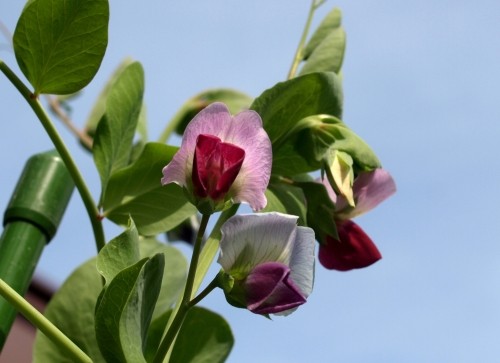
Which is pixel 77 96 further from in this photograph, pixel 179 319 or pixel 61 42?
A: pixel 179 319

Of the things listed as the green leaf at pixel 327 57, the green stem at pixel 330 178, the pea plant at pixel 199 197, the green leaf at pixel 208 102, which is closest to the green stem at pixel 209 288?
the pea plant at pixel 199 197

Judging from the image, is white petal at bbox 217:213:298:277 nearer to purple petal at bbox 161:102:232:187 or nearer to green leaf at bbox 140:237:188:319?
purple petal at bbox 161:102:232:187

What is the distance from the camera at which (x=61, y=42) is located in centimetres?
54

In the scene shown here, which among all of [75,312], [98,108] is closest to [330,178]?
[75,312]

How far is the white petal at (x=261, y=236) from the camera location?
0.43 meters

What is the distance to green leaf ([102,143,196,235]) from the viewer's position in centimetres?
62

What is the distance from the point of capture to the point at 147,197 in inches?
25.3

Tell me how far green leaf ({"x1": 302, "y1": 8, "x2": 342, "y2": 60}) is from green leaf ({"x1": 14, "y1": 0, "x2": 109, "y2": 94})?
0.27 metres

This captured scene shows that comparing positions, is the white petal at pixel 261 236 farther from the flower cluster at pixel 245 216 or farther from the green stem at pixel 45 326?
the green stem at pixel 45 326

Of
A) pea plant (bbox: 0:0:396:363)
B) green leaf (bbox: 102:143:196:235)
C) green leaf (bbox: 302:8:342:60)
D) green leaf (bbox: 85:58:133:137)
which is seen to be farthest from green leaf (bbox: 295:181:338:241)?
green leaf (bbox: 85:58:133:137)

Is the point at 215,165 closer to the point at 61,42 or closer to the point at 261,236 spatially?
the point at 261,236

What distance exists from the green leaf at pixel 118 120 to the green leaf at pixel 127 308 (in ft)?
0.62

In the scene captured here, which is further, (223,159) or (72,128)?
(72,128)

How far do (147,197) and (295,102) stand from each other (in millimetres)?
144
